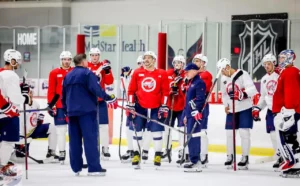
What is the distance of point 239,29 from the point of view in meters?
12.9

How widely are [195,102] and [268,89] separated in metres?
1.26

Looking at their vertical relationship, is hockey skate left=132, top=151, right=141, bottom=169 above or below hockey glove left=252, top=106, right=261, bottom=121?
below

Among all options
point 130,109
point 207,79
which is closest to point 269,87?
point 207,79

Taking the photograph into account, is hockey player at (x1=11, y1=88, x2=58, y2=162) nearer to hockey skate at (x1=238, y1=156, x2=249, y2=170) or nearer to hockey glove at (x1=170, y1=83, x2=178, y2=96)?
hockey glove at (x1=170, y1=83, x2=178, y2=96)

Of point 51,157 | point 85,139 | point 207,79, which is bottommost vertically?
point 51,157

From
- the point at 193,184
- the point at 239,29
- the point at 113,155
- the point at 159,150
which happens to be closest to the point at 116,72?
the point at 239,29

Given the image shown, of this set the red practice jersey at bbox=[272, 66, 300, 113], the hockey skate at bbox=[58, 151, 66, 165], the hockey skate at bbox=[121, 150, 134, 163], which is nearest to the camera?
the red practice jersey at bbox=[272, 66, 300, 113]

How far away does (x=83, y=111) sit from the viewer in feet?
24.4

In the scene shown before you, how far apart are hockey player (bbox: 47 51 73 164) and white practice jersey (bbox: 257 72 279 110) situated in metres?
2.36

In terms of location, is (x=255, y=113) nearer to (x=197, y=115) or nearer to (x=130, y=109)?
(x=197, y=115)

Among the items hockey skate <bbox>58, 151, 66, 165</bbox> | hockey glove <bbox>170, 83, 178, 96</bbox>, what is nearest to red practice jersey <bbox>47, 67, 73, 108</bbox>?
hockey skate <bbox>58, 151, 66, 165</bbox>

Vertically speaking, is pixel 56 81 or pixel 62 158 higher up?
pixel 56 81

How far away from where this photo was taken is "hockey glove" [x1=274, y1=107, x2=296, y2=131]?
7648 millimetres

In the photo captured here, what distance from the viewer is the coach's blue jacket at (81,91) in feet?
24.4
